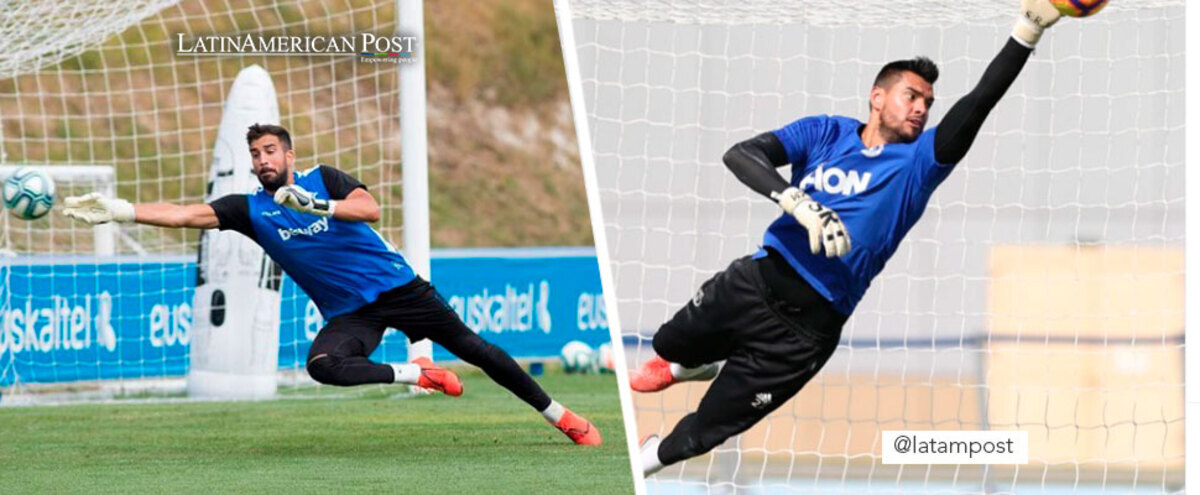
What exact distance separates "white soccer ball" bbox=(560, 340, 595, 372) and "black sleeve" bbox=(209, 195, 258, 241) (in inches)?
180

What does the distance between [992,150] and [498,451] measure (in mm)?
2399

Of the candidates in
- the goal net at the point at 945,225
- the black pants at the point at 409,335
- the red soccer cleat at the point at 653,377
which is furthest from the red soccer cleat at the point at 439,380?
the red soccer cleat at the point at 653,377

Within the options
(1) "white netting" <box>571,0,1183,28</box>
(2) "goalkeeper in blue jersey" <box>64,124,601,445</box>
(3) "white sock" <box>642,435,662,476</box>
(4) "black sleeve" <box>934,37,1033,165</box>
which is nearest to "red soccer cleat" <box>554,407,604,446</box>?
(2) "goalkeeper in blue jersey" <box>64,124,601,445</box>

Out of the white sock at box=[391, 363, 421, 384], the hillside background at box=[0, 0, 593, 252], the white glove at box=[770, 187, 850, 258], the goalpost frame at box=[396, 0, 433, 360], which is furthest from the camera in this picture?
the hillside background at box=[0, 0, 593, 252]

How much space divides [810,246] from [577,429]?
7.09 feet

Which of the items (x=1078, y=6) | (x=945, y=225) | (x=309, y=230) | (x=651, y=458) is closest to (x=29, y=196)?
(x=309, y=230)

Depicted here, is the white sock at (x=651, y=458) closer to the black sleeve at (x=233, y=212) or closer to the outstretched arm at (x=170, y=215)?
the outstretched arm at (x=170, y=215)

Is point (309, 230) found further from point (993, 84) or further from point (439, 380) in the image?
point (993, 84)

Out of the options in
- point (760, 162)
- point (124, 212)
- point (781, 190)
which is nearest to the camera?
point (781, 190)

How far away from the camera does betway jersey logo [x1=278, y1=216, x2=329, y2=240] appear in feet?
25.9

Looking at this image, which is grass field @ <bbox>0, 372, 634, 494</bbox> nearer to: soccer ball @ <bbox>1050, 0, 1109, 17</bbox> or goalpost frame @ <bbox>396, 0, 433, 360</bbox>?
goalpost frame @ <bbox>396, 0, 433, 360</bbox>

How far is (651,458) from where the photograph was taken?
6234 mm

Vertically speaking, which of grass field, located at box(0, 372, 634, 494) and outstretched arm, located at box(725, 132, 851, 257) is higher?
outstretched arm, located at box(725, 132, 851, 257)

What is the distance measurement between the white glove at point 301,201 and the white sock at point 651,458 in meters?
1.91
